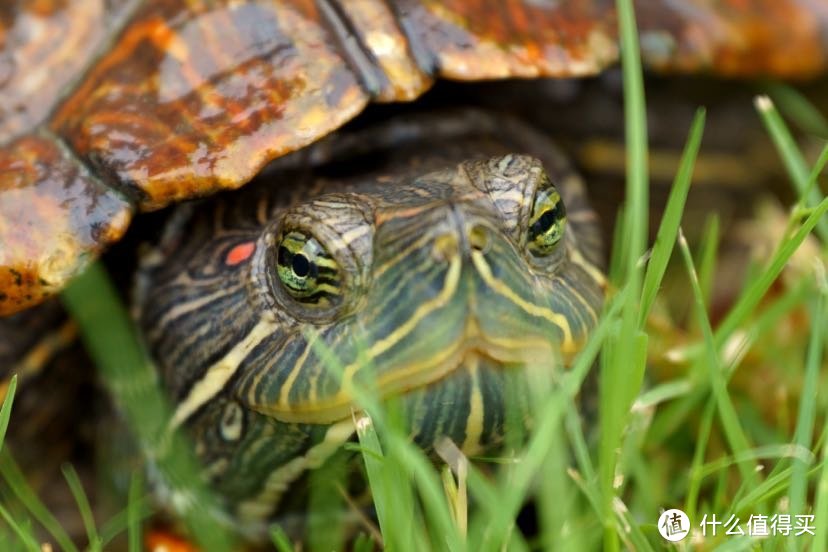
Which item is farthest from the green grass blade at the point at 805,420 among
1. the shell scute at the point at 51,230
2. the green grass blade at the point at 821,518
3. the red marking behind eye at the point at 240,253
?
the shell scute at the point at 51,230

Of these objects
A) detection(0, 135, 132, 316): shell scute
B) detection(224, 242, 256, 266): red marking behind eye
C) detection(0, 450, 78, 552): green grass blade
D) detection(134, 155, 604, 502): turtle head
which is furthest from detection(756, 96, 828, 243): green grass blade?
detection(0, 450, 78, 552): green grass blade

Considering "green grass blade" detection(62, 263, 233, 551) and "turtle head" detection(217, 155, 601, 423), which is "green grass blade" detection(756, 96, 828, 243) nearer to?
"turtle head" detection(217, 155, 601, 423)

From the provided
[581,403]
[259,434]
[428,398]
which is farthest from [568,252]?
[259,434]

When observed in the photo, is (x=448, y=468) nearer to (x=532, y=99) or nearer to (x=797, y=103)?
(x=532, y=99)

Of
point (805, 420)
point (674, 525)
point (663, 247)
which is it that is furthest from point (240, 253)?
point (805, 420)

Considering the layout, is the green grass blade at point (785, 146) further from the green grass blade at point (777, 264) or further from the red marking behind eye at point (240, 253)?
the red marking behind eye at point (240, 253)
